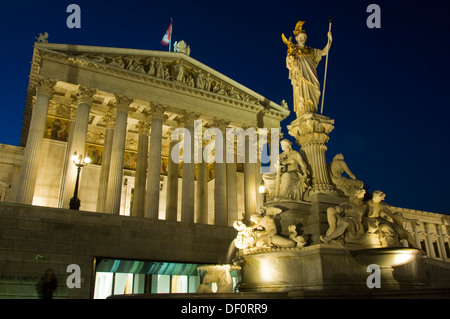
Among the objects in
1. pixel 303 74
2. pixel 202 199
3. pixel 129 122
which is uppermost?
pixel 129 122

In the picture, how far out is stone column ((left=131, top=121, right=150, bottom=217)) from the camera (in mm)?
28006

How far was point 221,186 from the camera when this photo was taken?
2941cm

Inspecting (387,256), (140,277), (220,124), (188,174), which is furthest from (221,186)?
(387,256)

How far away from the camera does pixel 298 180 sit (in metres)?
10.7

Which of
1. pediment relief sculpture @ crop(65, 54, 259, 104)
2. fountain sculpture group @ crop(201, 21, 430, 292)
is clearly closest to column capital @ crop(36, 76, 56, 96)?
pediment relief sculpture @ crop(65, 54, 259, 104)

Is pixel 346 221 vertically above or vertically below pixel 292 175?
below

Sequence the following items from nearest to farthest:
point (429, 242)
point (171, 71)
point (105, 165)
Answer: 1. point (105, 165)
2. point (171, 71)
3. point (429, 242)

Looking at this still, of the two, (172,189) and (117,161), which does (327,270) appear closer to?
(117,161)

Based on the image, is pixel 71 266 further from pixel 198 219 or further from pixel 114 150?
pixel 198 219

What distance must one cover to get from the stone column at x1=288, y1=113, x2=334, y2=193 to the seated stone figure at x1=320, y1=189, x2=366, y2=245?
46.7 inches

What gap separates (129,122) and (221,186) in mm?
10452

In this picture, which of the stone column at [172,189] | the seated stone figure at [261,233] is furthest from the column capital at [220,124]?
the seated stone figure at [261,233]
